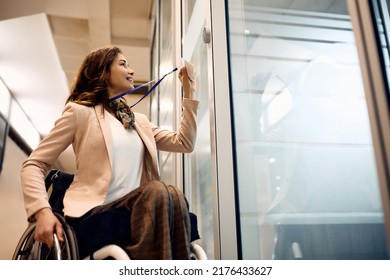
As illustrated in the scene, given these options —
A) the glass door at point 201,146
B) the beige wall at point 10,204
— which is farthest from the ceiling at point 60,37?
the glass door at point 201,146

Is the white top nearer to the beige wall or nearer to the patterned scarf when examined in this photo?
the patterned scarf

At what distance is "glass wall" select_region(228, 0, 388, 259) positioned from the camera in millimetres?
725

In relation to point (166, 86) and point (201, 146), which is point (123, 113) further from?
point (166, 86)

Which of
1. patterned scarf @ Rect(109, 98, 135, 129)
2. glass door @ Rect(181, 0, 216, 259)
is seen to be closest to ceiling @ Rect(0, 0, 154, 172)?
glass door @ Rect(181, 0, 216, 259)

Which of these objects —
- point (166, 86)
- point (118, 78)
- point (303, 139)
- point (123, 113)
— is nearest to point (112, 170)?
point (123, 113)

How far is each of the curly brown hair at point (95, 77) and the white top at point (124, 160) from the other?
0.32 ft

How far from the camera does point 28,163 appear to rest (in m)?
1.12

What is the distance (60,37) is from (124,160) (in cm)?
374

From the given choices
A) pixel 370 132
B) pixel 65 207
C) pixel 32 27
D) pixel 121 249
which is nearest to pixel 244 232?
pixel 121 249

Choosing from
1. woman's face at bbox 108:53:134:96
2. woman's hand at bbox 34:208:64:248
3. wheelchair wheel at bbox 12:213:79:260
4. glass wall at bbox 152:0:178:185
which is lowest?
wheelchair wheel at bbox 12:213:79:260

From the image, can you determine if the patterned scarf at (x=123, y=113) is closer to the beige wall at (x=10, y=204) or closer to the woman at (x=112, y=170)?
the woman at (x=112, y=170)

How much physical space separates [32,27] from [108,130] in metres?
3.63

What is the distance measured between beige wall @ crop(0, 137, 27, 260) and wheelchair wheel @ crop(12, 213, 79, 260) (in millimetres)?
4059
